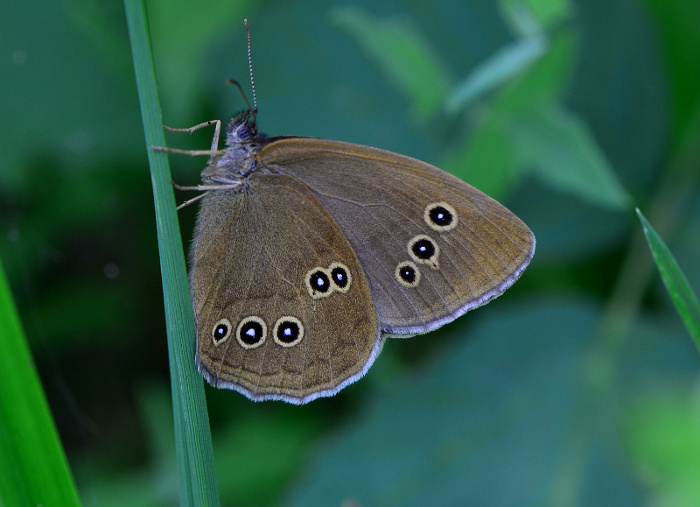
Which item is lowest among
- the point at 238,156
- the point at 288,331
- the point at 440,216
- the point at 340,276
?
the point at 288,331

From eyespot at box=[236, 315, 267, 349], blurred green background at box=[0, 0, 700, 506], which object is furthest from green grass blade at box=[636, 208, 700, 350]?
eyespot at box=[236, 315, 267, 349]

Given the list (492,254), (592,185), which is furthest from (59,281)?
(592,185)

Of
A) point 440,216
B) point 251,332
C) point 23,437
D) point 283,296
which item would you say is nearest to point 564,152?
point 440,216

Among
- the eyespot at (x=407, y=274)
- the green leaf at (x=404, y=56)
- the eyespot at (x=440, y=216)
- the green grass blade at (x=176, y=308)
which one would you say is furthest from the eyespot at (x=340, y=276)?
the green leaf at (x=404, y=56)

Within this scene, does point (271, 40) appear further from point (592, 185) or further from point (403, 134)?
point (592, 185)

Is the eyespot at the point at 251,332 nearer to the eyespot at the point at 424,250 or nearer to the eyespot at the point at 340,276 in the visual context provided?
the eyespot at the point at 340,276

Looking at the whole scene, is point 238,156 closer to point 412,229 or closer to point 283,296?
Answer: point 283,296
